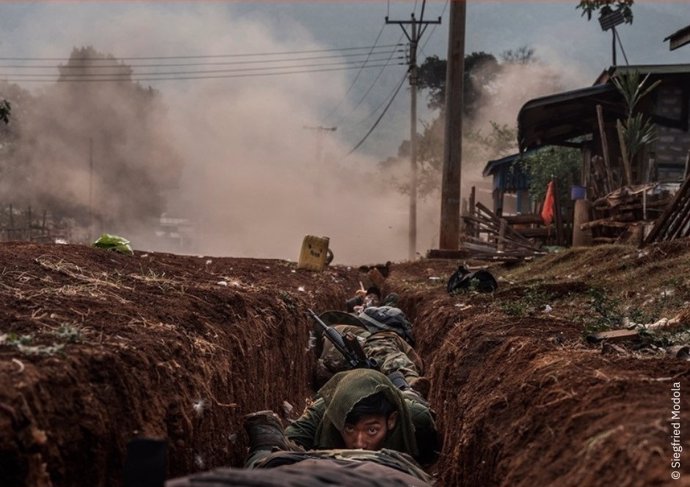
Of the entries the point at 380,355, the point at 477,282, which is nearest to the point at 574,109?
the point at 477,282

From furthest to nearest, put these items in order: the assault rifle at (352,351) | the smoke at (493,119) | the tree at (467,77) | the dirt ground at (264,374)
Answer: the smoke at (493,119) < the tree at (467,77) < the assault rifle at (352,351) < the dirt ground at (264,374)

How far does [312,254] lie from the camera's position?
15.9 m

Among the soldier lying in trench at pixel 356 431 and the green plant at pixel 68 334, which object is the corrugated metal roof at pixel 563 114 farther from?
the green plant at pixel 68 334

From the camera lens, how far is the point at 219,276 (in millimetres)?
10047

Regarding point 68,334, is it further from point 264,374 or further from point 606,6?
point 606,6

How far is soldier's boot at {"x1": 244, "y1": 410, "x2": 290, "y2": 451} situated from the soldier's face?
0.49 m

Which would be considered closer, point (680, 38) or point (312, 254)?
point (680, 38)

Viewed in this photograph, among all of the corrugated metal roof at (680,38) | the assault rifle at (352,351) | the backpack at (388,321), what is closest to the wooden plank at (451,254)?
the corrugated metal roof at (680,38)

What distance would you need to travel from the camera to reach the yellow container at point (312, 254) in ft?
51.9

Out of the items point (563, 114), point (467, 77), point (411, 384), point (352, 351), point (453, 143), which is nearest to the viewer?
point (411, 384)

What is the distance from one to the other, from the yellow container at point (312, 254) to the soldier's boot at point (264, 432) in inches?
406

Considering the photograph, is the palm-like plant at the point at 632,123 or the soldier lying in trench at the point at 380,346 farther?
the palm-like plant at the point at 632,123

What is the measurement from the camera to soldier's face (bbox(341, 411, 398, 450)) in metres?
5.58

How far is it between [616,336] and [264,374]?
318 cm
